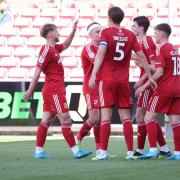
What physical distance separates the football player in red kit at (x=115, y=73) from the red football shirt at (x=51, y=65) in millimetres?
890

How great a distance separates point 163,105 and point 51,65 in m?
1.69

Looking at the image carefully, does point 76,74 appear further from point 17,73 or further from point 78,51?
point 78,51

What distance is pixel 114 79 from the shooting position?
10.0 meters

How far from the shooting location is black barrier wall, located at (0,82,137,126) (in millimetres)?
18781

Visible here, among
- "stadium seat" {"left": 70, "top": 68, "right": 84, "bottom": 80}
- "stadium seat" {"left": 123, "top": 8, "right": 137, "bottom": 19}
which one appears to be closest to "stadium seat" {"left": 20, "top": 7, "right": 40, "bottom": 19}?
"stadium seat" {"left": 123, "top": 8, "right": 137, "bottom": 19}

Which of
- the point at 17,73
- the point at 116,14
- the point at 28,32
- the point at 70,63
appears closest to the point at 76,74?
the point at 70,63

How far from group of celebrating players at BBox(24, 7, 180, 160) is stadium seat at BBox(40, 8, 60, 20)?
15361 mm

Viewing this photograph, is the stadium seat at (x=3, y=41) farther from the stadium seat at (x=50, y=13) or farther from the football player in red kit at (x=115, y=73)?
the football player in red kit at (x=115, y=73)

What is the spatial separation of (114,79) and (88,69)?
1.51 meters

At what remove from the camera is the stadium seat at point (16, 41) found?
1001 inches

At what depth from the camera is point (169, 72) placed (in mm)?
10312

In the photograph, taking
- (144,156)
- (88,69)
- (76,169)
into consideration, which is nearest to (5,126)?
(88,69)

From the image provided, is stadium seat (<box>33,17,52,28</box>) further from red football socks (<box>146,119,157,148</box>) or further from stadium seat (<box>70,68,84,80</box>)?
red football socks (<box>146,119,157,148</box>)

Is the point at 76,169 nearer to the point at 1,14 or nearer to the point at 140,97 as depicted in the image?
the point at 140,97
